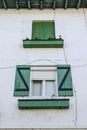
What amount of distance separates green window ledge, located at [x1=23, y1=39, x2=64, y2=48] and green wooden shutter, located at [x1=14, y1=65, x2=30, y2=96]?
40.6 inches

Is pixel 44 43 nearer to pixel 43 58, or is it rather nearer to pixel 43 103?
pixel 43 58

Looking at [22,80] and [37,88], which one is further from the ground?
[22,80]

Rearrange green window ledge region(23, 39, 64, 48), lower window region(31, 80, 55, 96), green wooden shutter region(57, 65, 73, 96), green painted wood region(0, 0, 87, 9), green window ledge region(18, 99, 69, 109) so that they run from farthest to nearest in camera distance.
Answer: green painted wood region(0, 0, 87, 9) → green window ledge region(23, 39, 64, 48) → lower window region(31, 80, 55, 96) → green wooden shutter region(57, 65, 73, 96) → green window ledge region(18, 99, 69, 109)

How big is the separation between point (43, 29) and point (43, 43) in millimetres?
890

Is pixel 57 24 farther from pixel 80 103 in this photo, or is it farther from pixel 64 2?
pixel 80 103

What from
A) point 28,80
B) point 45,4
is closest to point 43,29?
point 45,4

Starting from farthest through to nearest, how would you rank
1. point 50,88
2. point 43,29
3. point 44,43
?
point 43,29 < point 44,43 < point 50,88

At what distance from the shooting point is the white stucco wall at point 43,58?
375 inches

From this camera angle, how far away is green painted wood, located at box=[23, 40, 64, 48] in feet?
37.1

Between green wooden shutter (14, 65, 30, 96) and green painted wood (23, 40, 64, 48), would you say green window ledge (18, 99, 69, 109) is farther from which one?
green painted wood (23, 40, 64, 48)

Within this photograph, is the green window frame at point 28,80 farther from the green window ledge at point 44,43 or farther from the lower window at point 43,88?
the green window ledge at point 44,43

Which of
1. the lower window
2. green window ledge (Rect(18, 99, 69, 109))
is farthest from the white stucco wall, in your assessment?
the lower window

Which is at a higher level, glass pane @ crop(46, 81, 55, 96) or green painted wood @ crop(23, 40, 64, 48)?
green painted wood @ crop(23, 40, 64, 48)

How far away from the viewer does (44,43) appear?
37.1 ft
